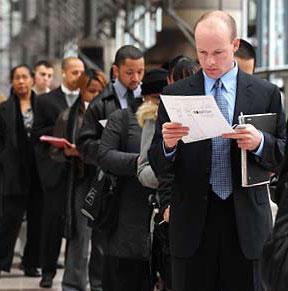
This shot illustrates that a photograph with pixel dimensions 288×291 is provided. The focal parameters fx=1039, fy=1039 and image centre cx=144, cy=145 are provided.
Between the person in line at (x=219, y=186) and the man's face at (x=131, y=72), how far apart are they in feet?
7.70

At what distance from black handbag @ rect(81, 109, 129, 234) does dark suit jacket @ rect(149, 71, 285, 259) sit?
162 centimetres

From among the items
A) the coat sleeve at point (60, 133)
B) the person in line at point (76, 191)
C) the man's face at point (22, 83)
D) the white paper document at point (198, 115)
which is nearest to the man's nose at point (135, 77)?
the person in line at point (76, 191)

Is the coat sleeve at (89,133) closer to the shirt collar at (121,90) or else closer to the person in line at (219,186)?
the shirt collar at (121,90)

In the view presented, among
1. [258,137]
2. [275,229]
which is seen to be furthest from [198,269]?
[275,229]

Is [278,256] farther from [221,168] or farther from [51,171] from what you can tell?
[51,171]

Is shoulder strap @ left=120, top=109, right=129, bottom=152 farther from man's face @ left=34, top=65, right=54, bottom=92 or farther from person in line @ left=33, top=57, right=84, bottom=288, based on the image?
man's face @ left=34, top=65, right=54, bottom=92

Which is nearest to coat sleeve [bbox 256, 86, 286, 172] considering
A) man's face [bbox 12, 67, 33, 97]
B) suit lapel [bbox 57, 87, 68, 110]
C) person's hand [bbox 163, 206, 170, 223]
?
person's hand [bbox 163, 206, 170, 223]

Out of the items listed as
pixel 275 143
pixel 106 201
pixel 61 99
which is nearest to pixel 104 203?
pixel 106 201

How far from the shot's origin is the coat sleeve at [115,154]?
19.8 ft

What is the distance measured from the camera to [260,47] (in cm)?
1103

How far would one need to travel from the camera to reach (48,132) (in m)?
9.21

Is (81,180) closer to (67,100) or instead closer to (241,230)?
(67,100)

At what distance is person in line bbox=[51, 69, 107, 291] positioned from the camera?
7.83 m

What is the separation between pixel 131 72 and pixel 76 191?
4.50 ft
